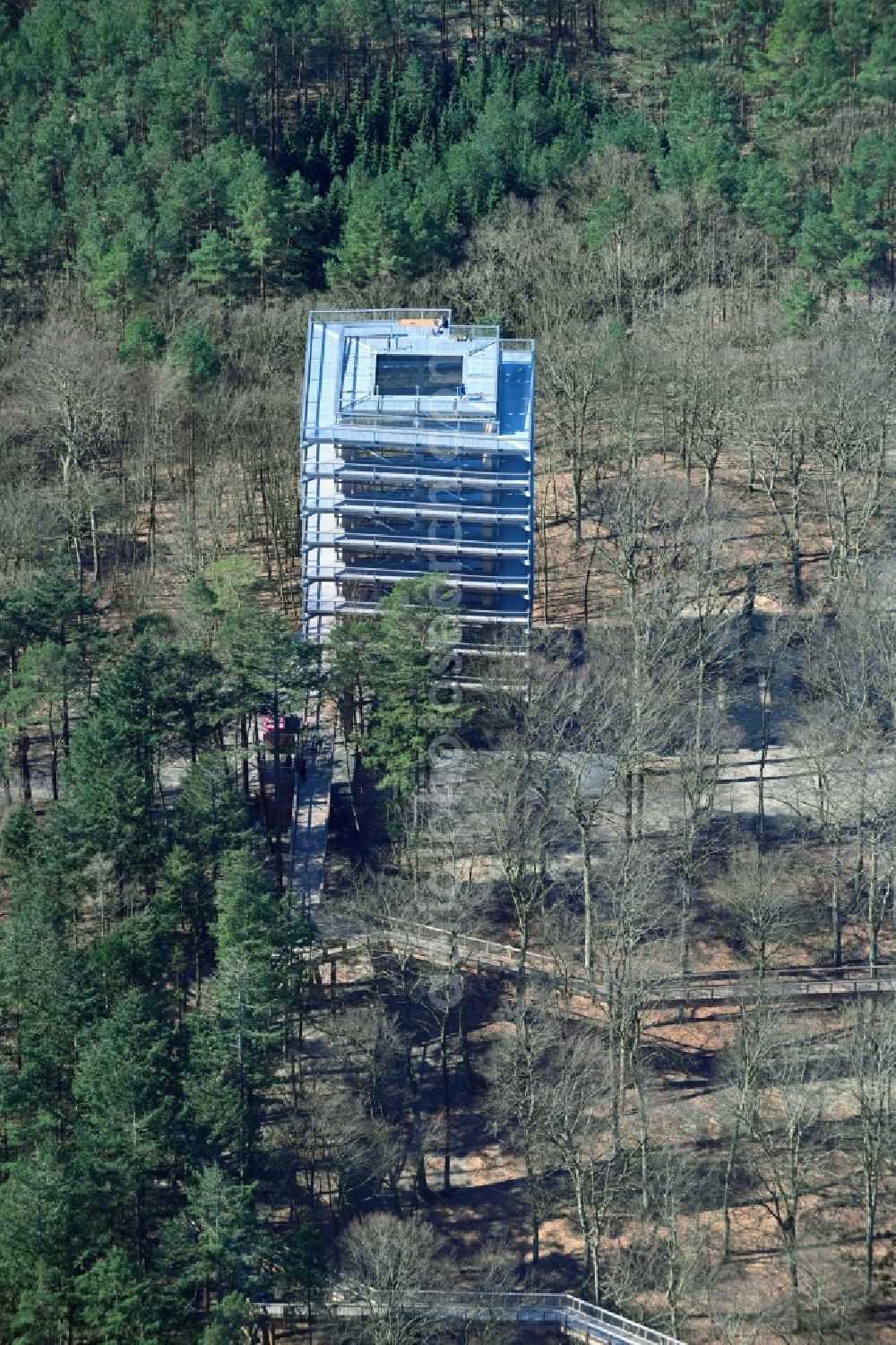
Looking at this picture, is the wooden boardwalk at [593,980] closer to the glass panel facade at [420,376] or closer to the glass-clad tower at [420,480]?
the glass-clad tower at [420,480]

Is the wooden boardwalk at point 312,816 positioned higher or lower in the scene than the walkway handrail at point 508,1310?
higher

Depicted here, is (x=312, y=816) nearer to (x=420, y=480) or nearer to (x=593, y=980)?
(x=593, y=980)

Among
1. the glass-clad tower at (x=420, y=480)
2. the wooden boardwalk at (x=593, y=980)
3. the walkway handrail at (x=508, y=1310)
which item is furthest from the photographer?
the glass-clad tower at (x=420, y=480)

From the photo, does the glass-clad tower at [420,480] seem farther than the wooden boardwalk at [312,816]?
Yes

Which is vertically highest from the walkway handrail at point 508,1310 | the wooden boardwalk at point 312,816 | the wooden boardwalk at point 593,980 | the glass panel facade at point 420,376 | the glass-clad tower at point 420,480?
the glass panel facade at point 420,376

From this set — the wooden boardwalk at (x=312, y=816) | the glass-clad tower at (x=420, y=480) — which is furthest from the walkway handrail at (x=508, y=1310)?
the glass-clad tower at (x=420, y=480)

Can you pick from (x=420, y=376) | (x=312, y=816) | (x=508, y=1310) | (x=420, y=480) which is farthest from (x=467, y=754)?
(x=508, y=1310)

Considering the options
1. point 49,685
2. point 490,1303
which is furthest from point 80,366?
point 490,1303
